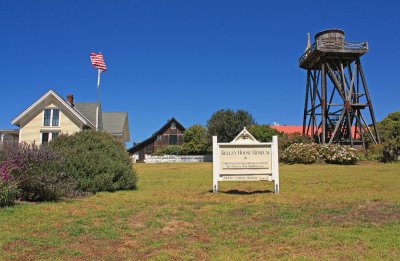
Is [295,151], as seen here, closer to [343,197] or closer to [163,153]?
[343,197]

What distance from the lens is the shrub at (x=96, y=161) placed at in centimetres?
1275

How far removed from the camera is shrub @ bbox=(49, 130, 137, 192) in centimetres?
1275

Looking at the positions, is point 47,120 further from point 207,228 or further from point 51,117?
point 207,228

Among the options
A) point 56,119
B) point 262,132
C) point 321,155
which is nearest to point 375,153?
point 321,155

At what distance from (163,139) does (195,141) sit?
8.24 m

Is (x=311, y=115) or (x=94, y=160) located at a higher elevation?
(x=311, y=115)

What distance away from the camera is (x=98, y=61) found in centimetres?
3453

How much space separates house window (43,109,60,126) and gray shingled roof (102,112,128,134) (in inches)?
310

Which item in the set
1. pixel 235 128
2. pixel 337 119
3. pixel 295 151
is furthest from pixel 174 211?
pixel 235 128

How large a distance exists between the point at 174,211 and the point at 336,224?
346 centimetres

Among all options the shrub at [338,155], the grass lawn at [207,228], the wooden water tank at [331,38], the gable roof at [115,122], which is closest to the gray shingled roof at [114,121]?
the gable roof at [115,122]

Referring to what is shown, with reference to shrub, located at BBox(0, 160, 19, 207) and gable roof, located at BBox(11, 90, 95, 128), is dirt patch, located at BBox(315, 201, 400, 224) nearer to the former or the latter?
shrub, located at BBox(0, 160, 19, 207)

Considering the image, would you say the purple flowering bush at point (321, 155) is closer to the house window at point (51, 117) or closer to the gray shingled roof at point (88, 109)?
the gray shingled roof at point (88, 109)

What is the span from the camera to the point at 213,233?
6695 mm
